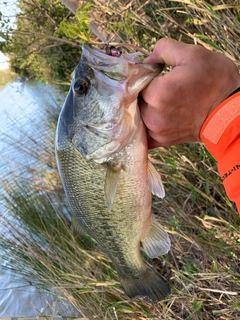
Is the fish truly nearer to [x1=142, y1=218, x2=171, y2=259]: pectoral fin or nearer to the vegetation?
[x1=142, y1=218, x2=171, y2=259]: pectoral fin

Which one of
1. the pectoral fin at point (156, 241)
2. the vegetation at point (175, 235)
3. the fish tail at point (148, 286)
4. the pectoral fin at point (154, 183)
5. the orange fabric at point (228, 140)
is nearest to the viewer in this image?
the orange fabric at point (228, 140)

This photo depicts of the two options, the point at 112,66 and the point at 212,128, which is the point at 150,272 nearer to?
the point at 212,128

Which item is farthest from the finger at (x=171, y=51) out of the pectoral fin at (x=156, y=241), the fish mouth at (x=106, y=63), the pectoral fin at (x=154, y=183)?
the pectoral fin at (x=156, y=241)

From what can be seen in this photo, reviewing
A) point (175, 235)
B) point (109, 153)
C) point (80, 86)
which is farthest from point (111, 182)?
point (175, 235)

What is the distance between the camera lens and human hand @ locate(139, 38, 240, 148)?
1.24 metres

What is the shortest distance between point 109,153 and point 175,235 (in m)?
1.73

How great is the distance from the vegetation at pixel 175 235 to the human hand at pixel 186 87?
714mm

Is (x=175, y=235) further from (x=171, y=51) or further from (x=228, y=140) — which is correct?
(x=171, y=51)

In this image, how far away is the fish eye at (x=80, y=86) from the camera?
142 cm

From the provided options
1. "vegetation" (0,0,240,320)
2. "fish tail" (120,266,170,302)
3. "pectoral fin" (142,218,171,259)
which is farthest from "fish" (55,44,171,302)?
"vegetation" (0,0,240,320)

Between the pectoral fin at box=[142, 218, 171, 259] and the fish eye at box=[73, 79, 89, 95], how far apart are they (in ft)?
2.53

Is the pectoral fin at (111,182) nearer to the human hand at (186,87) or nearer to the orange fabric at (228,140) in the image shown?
the human hand at (186,87)

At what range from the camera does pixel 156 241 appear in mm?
1710

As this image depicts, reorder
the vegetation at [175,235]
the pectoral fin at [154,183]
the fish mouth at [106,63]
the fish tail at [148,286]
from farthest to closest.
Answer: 1. the vegetation at [175,235]
2. the fish tail at [148,286]
3. the pectoral fin at [154,183]
4. the fish mouth at [106,63]
